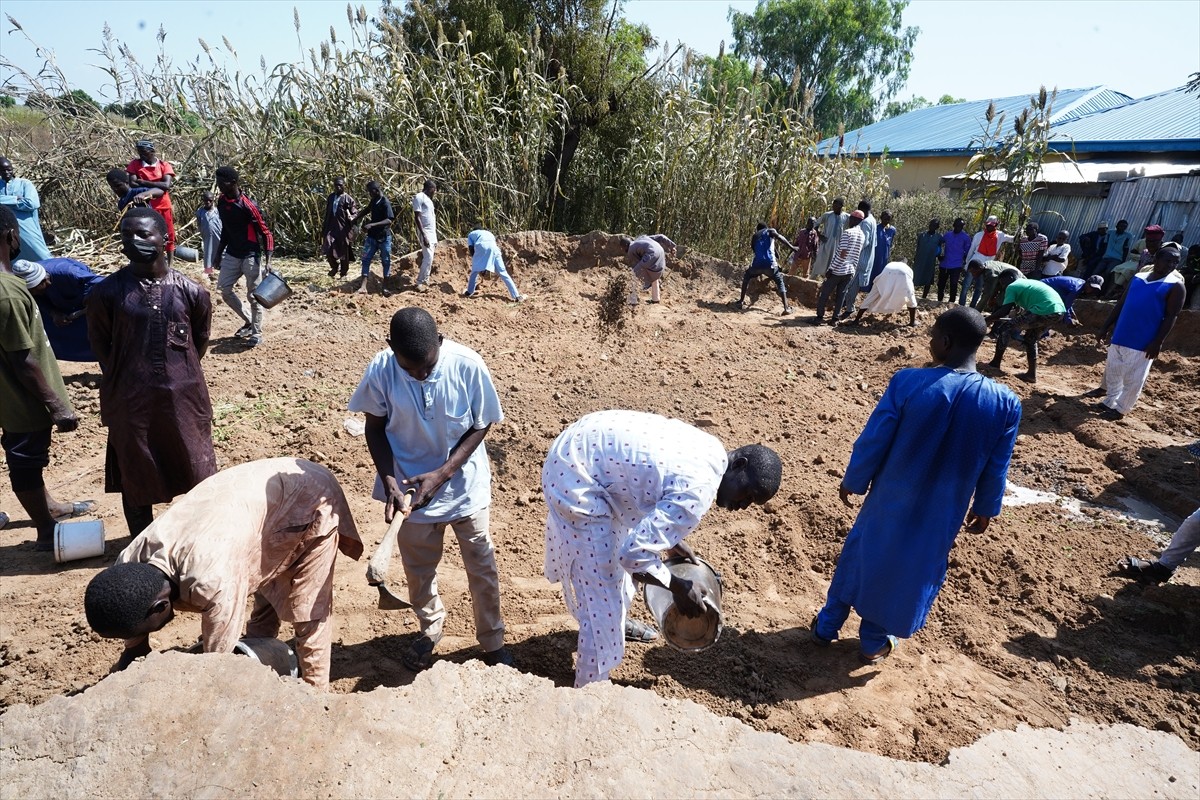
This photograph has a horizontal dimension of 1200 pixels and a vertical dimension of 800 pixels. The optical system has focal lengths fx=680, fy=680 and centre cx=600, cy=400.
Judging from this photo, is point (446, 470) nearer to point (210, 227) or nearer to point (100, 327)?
point (100, 327)

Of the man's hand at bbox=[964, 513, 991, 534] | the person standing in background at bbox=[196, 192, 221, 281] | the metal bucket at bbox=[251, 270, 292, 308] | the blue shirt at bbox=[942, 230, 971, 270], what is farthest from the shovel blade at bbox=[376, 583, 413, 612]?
the blue shirt at bbox=[942, 230, 971, 270]

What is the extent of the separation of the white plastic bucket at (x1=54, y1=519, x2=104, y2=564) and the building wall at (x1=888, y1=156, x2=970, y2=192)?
732 inches

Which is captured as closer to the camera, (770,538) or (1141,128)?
(770,538)

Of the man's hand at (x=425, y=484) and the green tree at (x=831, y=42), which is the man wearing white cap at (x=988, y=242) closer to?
the man's hand at (x=425, y=484)

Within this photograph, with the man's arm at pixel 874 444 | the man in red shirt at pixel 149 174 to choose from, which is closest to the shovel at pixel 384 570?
the man's arm at pixel 874 444

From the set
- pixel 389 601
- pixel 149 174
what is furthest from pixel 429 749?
pixel 149 174

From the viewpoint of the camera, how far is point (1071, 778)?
2.01 m

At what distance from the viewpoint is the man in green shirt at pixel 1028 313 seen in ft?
21.7

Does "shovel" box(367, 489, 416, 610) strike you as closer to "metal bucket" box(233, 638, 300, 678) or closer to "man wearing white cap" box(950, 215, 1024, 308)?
"metal bucket" box(233, 638, 300, 678)

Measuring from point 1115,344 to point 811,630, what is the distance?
479 cm

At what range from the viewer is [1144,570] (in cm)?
357

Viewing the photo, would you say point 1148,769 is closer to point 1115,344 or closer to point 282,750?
point 282,750

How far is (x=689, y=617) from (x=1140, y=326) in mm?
5731

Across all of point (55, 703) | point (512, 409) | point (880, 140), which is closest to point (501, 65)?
point (512, 409)
